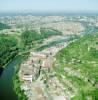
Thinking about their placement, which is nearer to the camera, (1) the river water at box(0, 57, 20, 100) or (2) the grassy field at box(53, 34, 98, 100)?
(2) the grassy field at box(53, 34, 98, 100)

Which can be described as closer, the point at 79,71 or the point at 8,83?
the point at 8,83

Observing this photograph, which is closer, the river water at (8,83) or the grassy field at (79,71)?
the grassy field at (79,71)

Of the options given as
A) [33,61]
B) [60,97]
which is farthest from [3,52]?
[60,97]

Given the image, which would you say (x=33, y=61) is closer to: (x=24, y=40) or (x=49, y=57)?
(x=49, y=57)

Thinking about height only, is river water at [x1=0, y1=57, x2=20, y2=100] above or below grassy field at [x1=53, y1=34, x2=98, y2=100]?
below

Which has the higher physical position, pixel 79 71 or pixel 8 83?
pixel 79 71
